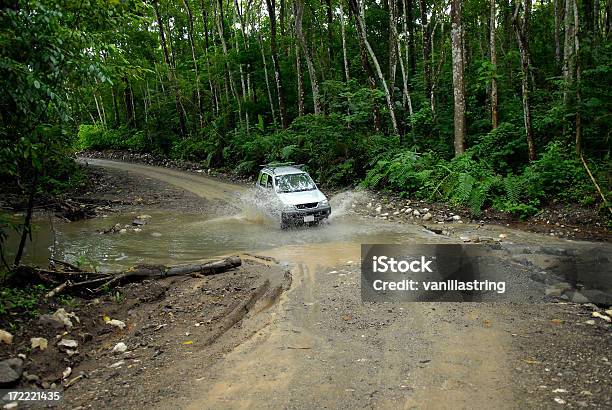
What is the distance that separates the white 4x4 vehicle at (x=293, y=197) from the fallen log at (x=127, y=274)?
163 inches

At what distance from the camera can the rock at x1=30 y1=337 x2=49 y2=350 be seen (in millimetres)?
5936

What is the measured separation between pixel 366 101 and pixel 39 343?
674 inches

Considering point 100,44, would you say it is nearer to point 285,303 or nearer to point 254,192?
point 285,303

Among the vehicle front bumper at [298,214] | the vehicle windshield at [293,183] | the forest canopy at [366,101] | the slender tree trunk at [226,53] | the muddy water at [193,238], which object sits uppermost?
the slender tree trunk at [226,53]

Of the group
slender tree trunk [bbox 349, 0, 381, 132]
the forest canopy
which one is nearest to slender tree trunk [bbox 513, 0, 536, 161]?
the forest canopy

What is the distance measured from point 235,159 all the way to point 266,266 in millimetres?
19501

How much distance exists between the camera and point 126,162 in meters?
34.1

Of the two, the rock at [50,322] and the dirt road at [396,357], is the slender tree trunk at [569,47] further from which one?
the rock at [50,322]

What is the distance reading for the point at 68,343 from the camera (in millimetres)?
6160

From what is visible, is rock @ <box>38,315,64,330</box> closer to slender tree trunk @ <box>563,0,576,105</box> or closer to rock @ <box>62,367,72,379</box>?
rock @ <box>62,367,72,379</box>

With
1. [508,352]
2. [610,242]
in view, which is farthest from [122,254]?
[610,242]

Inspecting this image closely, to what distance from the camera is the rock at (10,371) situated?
5113 mm

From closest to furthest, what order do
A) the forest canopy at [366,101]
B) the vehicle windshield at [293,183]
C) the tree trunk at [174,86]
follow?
the forest canopy at [366,101] → the vehicle windshield at [293,183] → the tree trunk at [174,86]

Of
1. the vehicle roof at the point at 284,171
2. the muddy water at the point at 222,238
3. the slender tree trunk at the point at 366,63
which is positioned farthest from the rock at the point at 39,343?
the slender tree trunk at the point at 366,63
